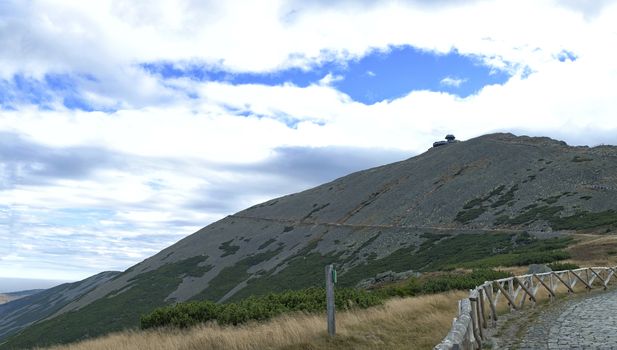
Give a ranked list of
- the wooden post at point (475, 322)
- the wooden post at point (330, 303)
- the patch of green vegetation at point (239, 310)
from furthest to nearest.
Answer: the patch of green vegetation at point (239, 310)
the wooden post at point (330, 303)
the wooden post at point (475, 322)

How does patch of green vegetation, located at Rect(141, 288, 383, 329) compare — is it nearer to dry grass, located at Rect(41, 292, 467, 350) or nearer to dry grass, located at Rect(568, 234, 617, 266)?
dry grass, located at Rect(41, 292, 467, 350)

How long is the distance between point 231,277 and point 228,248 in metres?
22.9

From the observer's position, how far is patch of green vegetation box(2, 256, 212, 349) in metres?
82.9

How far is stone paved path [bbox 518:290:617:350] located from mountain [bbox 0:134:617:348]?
34728 millimetres

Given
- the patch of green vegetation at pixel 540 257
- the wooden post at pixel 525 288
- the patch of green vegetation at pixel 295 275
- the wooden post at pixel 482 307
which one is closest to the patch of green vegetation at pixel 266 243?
the patch of green vegetation at pixel 295 275

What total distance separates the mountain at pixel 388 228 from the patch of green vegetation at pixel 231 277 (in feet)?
0.97

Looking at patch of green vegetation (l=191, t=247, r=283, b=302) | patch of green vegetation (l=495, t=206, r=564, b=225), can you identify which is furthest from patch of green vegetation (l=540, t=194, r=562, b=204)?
patch of green vegetation (l=191, t=247, r=283, b=302)

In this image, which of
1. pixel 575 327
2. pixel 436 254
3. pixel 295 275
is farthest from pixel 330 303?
pixel 295 275

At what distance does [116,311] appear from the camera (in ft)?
297

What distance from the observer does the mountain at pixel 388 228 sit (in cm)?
6600

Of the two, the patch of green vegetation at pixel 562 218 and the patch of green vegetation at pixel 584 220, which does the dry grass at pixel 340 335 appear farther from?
the patch of green vegetation at pixel 562 218

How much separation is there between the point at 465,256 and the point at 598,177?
38.6 meters

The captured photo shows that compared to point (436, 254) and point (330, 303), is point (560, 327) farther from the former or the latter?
point (436, 254)

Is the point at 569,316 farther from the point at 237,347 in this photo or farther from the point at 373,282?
the point at 373,282
